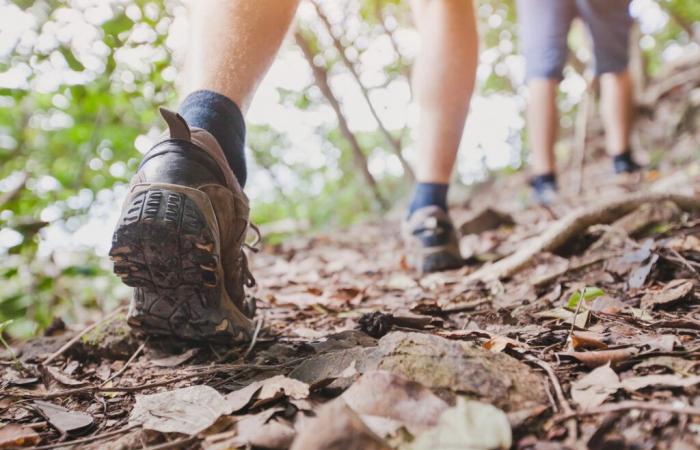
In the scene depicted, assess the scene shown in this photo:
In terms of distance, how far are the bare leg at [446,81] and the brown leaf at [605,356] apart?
1.21 meters

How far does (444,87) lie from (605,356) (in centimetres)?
138

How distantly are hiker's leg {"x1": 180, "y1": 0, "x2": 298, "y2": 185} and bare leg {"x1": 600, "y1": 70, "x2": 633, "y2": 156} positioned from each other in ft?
10.7

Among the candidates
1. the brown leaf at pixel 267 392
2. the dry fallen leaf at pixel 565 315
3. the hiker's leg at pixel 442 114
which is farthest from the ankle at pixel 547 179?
the brown leaf at pixel 267 392

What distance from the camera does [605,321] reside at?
3.49ft

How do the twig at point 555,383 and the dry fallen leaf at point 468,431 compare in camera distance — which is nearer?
the dry fallen leaf at point 468,431

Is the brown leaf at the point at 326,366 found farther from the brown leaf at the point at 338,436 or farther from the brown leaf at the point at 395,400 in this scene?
the brown leaf at the point at 338,436

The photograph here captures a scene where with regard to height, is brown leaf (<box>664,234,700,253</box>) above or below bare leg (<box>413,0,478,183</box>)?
below

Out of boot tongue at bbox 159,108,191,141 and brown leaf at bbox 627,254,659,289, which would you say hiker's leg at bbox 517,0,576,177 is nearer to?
brown leaf at bbox 627,254,659,289

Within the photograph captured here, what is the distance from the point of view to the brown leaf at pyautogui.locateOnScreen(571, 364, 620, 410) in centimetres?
73

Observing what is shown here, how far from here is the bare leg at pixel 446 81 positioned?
6.48ft

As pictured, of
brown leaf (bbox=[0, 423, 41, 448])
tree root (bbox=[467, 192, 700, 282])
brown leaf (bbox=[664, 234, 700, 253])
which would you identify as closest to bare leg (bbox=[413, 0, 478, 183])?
tree root (bbox=[467, 192, 700, 282])

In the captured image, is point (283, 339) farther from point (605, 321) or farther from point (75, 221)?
point (75, 221)

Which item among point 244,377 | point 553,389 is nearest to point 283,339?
point 244,377

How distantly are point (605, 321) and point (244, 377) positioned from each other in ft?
2.61
